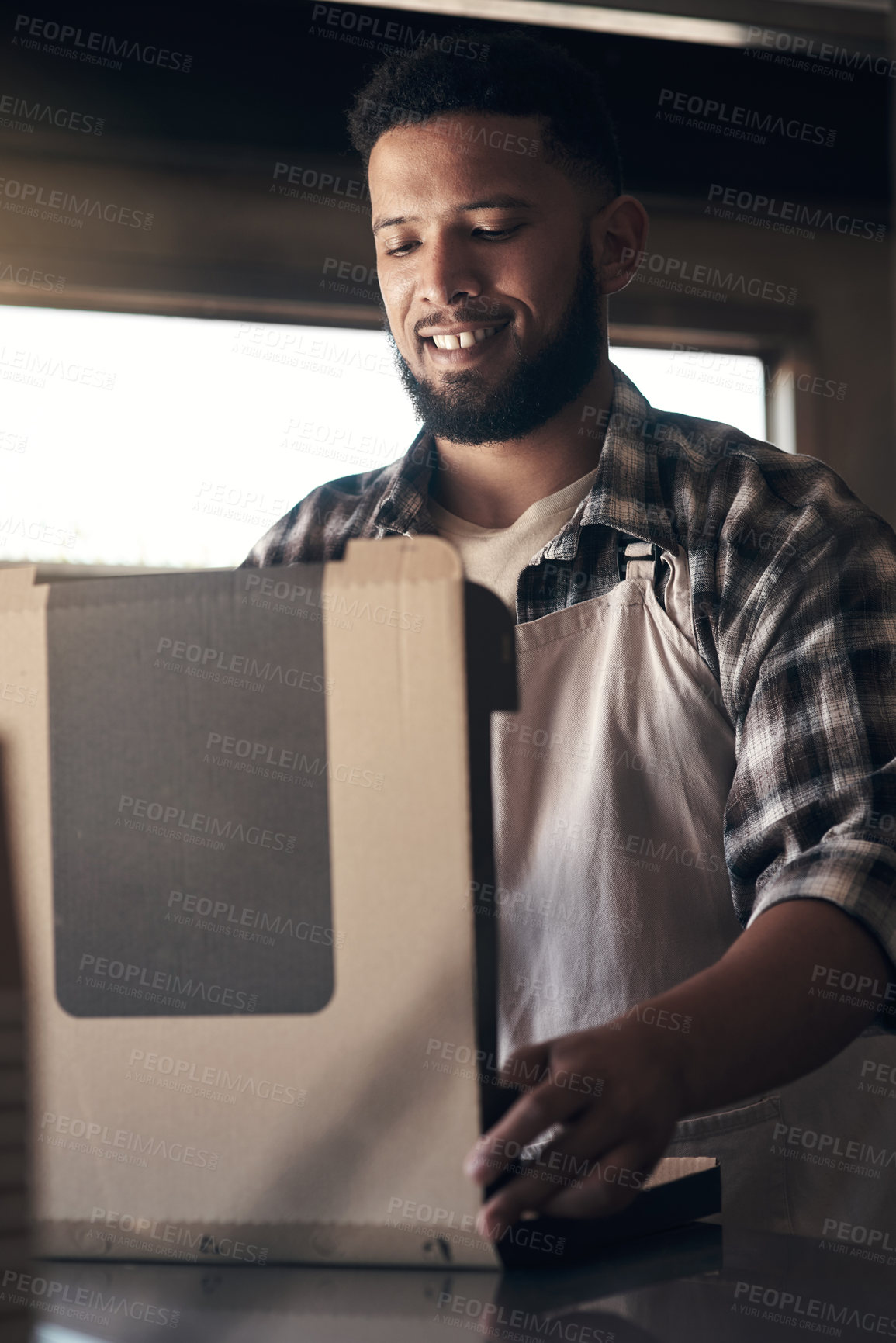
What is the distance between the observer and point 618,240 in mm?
1426

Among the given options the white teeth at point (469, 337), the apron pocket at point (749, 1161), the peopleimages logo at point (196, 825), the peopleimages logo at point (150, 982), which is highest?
the white teeth at point (469, 337)

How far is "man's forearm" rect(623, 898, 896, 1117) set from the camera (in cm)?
66

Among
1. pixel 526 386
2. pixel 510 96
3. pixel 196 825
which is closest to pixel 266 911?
pixel 196 825

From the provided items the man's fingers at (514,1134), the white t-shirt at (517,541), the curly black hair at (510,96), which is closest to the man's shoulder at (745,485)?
the white t-shirt at (517,541)

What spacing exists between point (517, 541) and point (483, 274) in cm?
31

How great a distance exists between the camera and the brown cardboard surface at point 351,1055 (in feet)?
1.82

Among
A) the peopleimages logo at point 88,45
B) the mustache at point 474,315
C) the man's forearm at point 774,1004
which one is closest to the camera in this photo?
the man's forearm at point 774,1004

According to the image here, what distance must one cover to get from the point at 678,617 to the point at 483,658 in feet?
1.98

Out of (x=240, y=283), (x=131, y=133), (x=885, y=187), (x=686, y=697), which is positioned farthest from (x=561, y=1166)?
(x=885, y=187)

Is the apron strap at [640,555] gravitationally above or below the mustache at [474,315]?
below

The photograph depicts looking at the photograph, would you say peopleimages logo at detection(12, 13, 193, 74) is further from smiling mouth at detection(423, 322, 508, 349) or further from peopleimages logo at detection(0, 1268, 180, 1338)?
peopleimages logo at detection(0, 1268, 180, 1338)

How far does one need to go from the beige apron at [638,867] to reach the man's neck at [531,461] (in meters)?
0.21

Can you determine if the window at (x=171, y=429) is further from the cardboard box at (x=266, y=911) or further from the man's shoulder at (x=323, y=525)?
the cardboard box at (x=266, y=911)

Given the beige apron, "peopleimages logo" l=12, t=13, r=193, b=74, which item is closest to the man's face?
the beige apron
